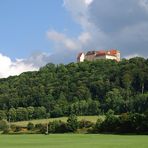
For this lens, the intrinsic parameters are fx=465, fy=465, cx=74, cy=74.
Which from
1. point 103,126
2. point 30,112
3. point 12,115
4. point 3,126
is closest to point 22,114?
point 30,112

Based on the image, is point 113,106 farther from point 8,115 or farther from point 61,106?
point 8,115

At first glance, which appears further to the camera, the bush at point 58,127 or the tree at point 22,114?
the tree at point 22,114

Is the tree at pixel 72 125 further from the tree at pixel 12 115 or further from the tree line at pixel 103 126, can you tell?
the tree at pixel 12 115

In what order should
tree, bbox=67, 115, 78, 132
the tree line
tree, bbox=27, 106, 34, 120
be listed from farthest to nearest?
1. tree, bbox=27, 106, 34, 120
2. tree, bbox=67, 115, 78, 132
3. the tree line

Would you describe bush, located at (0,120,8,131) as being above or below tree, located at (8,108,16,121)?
below

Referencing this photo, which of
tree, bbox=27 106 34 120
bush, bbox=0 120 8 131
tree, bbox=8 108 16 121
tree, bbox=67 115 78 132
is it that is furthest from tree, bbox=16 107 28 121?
tree, bbox=67 115 78 132

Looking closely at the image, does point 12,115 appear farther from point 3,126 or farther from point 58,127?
point 58,127
